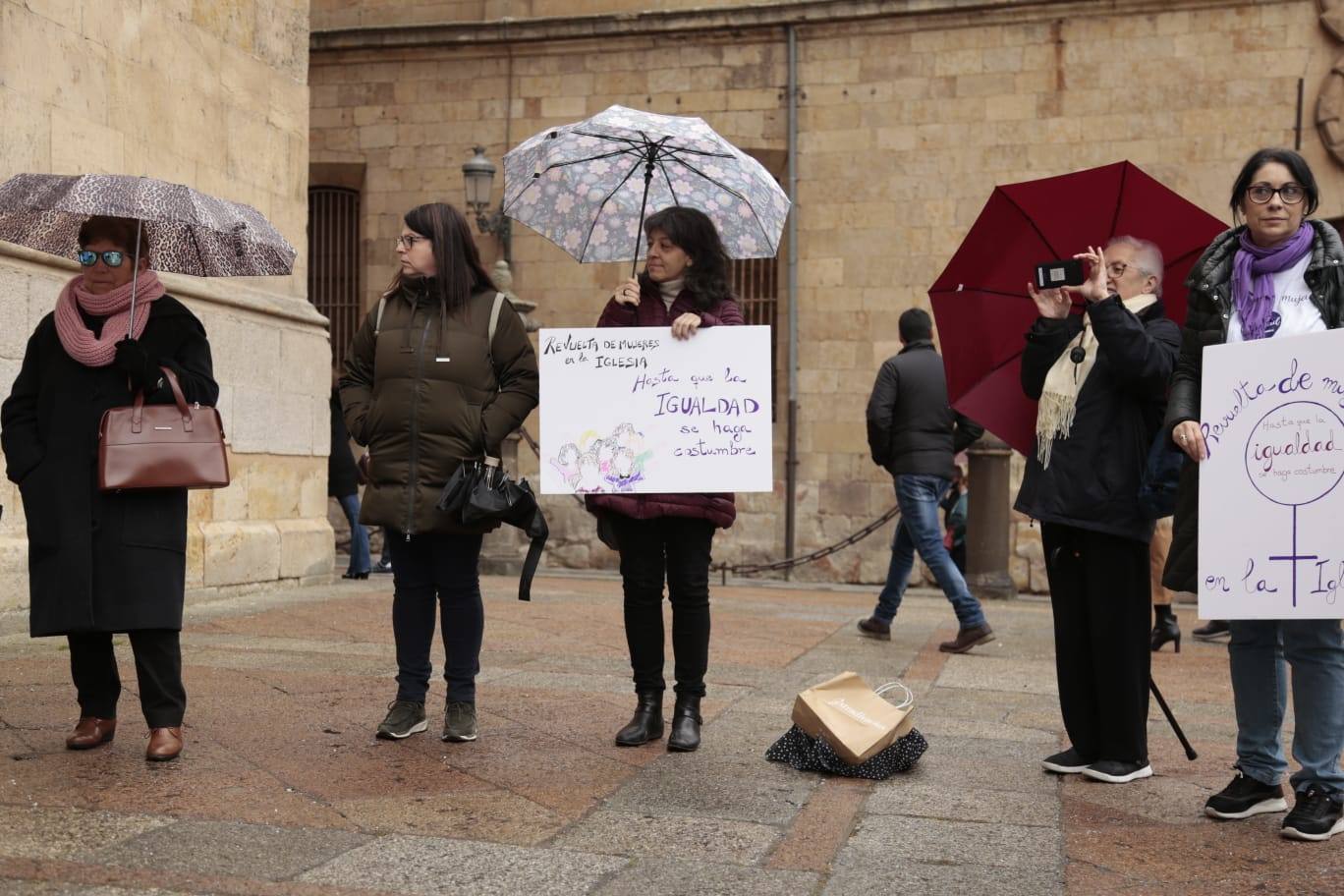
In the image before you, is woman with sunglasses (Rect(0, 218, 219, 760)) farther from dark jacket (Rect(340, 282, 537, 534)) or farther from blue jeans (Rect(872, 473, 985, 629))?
blue jeans (Rect(872, 473, 985, 629))

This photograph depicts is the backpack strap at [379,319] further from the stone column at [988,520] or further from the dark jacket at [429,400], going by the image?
the stone column at [988,520]

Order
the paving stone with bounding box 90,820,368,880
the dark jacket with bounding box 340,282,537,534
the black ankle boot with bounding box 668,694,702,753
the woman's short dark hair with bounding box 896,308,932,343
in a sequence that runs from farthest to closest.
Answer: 1. the woman's short dark hair with bounding box 896,308,932,343
2. the black ankle boot with bounding box 668,694,702,753
3. the dark jacket with bounding box 340,282,537,534
4. the paving stone with bounding box 90,820,368,880

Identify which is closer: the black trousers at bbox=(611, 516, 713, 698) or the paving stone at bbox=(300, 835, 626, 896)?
the paving stone at bbox=(300, 835, 626, 896)

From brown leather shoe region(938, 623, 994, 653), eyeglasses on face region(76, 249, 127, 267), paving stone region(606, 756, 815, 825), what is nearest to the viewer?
paving stone region(606, 756, 815, 825)

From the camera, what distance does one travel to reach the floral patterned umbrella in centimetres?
586

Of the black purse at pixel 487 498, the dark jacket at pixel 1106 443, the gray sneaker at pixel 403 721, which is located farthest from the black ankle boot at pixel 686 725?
the dark jacket at pixel 1106 443

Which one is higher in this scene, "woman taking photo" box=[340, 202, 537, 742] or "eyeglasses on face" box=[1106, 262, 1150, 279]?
"eyeglasses on face" box=[1106, 262, 1150, 279]

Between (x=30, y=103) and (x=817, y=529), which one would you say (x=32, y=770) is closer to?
(x=30, y=103)

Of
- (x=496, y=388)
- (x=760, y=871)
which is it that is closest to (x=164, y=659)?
(x=496, y=388)

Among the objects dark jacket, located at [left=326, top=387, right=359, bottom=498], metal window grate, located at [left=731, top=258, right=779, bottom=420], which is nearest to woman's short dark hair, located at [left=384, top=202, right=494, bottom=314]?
dark jacket, located at [left=326, top=387, right=359, bottom=498]

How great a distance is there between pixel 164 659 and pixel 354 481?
7.81m

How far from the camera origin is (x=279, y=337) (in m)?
10.5

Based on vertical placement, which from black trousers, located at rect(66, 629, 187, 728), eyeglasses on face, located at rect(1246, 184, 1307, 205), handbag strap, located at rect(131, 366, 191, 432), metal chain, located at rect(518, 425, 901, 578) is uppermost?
eyeglasses on face, located at rect(1246, 184, 1307, 205)

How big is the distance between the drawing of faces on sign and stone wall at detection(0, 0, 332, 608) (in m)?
5.94
